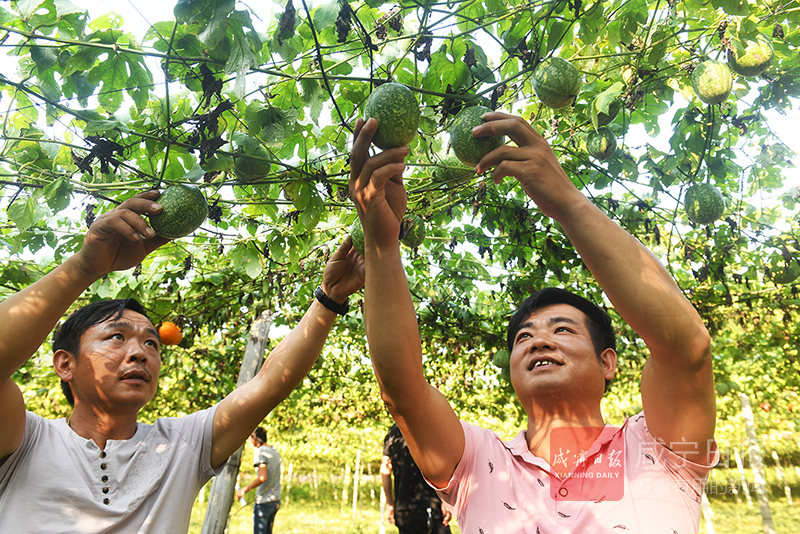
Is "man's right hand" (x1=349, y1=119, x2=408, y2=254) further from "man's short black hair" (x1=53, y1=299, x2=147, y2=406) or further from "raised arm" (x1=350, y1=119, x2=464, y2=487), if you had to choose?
"man's short black hair" (x1=53, y1=299, x2=147, y2=406)

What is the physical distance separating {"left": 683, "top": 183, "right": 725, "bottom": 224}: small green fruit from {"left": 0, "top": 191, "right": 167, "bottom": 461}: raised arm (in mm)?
2611

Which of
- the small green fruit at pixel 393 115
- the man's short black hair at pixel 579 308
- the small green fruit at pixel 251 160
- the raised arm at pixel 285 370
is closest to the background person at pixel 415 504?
the raised arm at pixel 285 370

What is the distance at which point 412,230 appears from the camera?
2.35 m

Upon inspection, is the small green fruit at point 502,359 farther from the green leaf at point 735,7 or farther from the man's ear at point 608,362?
the green leaf at point 735,7

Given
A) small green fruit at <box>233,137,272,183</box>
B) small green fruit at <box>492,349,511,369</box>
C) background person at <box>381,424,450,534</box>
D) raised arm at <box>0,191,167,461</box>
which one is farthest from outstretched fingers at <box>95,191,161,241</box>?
background person at <box>381,424,450,534</box>

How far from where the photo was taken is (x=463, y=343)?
600 centimetres

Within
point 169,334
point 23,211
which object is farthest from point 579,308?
point 169,334

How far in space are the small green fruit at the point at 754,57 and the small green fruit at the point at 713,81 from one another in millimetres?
127

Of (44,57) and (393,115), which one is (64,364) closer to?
(44,57)

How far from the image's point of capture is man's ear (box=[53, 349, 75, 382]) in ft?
6.71

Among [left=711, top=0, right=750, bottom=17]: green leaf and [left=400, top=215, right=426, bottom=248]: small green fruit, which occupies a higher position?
[left=711, top=0, right=750, bottom=17]: green leaf

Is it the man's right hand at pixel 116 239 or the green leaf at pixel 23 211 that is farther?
the green leaf at pixel 23 211

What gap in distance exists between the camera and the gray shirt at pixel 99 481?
159 cm

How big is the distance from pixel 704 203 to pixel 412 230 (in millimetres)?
1592
